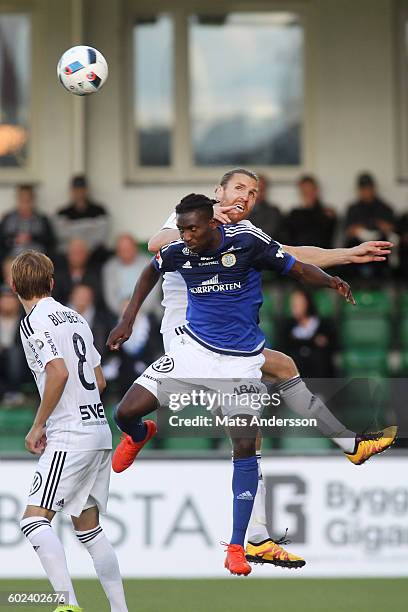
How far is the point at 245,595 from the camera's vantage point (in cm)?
953

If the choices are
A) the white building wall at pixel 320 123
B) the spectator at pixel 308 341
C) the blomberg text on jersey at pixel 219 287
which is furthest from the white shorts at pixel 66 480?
the white building wall at pixel 320 123

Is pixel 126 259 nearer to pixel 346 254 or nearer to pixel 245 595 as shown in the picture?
pixel 245 595

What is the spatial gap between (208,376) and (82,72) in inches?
72.9

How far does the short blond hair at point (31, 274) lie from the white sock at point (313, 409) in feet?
4.56

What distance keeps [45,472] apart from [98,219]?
6.77 meters

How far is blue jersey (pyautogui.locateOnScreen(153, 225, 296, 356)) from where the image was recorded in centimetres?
712

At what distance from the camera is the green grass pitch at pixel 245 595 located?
29.3 feet

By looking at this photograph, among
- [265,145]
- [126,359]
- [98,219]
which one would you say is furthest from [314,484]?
[265,145]

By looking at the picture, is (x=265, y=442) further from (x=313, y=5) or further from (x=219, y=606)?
(x=313, y=5)

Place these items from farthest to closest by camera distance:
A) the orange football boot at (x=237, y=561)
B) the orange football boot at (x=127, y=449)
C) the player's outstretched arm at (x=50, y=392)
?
the orange football boot at (x=127, y=449), the orange football boot at (x=237, y=561), the player's outstretched arm at (x=50, y=392)

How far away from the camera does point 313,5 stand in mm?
14703

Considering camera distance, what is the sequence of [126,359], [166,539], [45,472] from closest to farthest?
[45,472] → [166,539] → [126,359]

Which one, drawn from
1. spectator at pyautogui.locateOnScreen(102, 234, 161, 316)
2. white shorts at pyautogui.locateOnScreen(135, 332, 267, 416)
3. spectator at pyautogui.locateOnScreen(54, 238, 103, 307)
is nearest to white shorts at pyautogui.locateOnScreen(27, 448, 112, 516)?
white shorts at pyautogui.locateOnScreen(135, 332, 267, 416)

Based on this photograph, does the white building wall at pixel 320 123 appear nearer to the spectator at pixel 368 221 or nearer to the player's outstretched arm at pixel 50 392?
the spectator at pixel 368 221
